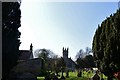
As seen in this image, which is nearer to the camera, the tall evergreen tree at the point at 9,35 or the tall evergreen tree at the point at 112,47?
the tall evergreen tree at the point at 9,35

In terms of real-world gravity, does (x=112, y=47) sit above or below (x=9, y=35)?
below

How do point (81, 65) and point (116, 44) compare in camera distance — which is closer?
point (116, 44)

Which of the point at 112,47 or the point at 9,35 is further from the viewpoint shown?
the point at 112,47

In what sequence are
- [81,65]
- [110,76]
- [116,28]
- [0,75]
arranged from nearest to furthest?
[0,75], [116,28], [110,76], [81,65]

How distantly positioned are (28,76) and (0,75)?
10953mm

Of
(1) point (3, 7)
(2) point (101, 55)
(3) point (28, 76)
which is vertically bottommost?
(3) point (28, 76)

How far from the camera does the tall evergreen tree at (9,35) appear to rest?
69.2ft

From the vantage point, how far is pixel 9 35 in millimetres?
21703

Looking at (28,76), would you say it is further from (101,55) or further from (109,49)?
(109,49)

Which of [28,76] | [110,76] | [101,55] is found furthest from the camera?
[28,76]

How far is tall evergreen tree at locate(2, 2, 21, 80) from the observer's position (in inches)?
830

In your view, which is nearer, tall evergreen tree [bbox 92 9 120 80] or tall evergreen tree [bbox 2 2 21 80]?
tall evergreen tree [bbox 2 2 21 80]

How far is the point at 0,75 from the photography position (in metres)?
20.4

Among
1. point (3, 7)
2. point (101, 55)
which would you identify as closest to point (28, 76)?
point (101, 55)
